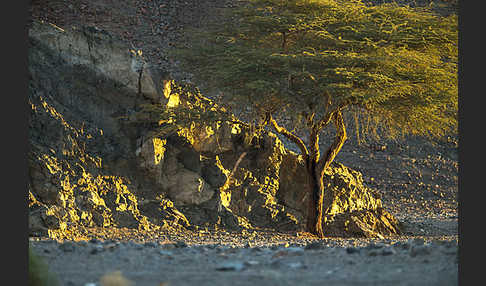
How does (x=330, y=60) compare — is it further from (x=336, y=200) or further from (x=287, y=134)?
(x=336, y=200)

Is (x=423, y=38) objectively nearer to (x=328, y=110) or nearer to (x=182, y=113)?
(x=328, y=110)

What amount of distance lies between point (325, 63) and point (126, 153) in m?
3.92

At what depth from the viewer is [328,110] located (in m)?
10.4

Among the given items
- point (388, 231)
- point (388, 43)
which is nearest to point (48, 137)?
point (388, 43)

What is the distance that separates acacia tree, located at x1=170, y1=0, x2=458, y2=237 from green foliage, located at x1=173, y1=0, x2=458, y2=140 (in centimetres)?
2

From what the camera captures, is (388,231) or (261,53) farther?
(388,231)

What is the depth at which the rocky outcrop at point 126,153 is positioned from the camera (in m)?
9.10

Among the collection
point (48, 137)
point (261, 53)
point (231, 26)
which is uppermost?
point (231, 26)

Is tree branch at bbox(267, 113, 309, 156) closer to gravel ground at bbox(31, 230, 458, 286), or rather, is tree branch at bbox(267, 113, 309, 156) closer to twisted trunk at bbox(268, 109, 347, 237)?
twisted trunk at bbox(268, 109, 347, 237)

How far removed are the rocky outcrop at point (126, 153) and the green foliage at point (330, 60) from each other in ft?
3.62

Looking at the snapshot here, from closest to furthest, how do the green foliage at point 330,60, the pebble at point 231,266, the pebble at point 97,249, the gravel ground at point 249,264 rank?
1. the gravel ground at point 249,264
2. the pebble at point 231,266
3. the pebble at point 97,249
4. the green foliage at point 330,60

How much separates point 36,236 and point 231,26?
5.44 meters

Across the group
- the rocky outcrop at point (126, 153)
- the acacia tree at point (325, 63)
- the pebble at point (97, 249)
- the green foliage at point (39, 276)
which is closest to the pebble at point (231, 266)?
the green foliage at point (39, 276)

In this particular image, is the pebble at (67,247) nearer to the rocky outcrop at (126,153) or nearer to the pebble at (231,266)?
the pebble at (231,266)
